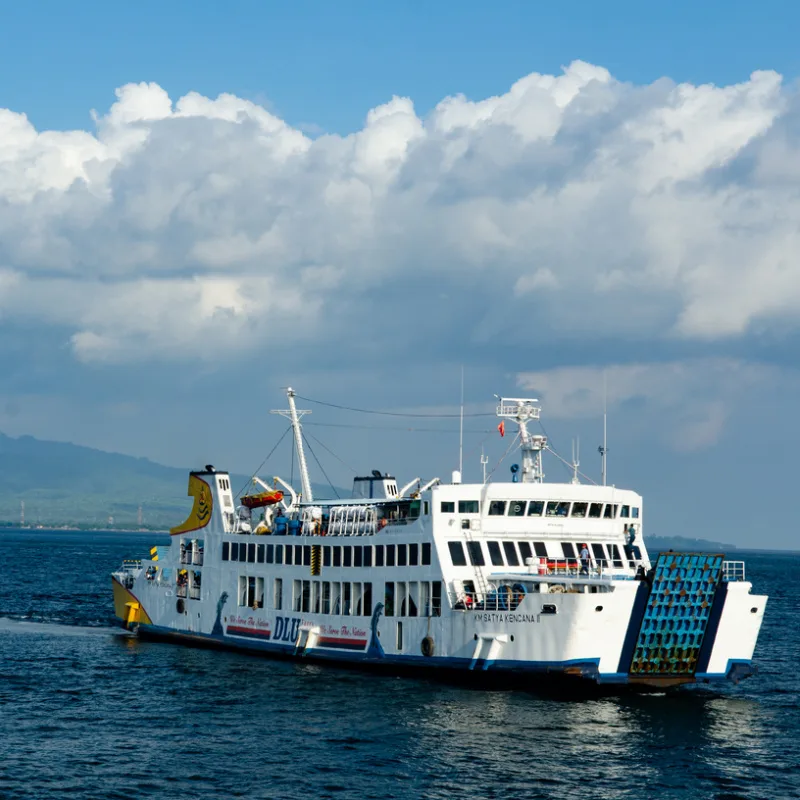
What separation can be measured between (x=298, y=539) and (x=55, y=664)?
38.8 feet

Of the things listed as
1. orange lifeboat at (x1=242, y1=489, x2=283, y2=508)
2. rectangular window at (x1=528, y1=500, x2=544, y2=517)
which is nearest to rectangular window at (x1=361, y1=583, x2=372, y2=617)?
rectangular window at (x1=528, y1=500, x2=544, y2=517)

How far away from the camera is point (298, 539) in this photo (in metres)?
55.5

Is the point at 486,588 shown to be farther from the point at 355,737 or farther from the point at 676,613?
the point at 355,737

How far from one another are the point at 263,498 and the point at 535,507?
611 inches

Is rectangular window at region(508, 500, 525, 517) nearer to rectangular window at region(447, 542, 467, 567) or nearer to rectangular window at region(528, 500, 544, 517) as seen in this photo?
rectangular window at region(528, 500, 544, 517)

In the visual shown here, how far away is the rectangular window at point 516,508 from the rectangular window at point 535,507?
0.28 metres

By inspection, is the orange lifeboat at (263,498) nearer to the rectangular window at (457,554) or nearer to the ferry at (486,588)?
the ferry at (486,588)

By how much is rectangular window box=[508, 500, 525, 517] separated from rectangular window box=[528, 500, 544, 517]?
0.28m

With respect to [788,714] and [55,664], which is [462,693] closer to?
[788,714]

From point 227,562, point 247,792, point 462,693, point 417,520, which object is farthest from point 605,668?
point 227,562

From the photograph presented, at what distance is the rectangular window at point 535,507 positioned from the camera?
4909 centimetres

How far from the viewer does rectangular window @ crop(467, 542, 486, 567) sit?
157ft

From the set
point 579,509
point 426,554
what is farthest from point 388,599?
point 579,509

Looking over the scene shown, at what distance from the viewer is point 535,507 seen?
4919 cm
